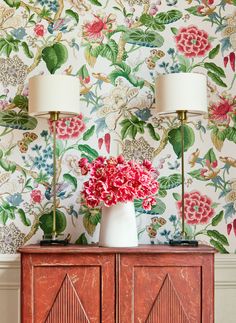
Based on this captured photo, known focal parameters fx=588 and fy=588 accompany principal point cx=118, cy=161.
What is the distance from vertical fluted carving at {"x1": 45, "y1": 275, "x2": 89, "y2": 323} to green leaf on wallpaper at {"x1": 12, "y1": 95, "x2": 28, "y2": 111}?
3.19 ft

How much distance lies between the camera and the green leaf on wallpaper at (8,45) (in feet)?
9.84

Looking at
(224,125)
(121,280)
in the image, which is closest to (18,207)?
(121,280)

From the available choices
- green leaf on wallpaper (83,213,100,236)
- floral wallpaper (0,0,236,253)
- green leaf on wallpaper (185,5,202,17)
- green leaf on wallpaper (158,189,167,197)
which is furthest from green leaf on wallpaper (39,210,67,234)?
green leaf on wallpaper (185,5,202,17)

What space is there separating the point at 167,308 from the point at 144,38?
1.35m

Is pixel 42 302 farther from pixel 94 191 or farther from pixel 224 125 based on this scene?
pixel 224 125

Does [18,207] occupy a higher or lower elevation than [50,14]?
lower

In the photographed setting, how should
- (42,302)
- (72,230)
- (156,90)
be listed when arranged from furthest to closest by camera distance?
1. (72,230)
2. (156,90)
3. (42,302)

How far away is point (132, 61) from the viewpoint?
299 cm

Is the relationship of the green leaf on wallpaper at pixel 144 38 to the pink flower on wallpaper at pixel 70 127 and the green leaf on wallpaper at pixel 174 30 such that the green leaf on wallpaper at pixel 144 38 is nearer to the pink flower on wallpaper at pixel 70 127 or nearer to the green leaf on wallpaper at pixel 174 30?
the green leaf on wallpaper at pixel 174 30

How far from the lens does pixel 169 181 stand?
9.70 ft

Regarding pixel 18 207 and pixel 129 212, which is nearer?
pixel 129 212

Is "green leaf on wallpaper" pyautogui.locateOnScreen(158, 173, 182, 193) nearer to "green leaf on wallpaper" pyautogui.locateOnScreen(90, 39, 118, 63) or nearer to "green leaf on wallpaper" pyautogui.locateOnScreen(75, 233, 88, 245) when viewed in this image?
"green leaf on wallpaper" pyautogui.locateOnScreen(75, 233, 88, 245)

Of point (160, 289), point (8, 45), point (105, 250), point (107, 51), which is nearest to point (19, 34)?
point (8, 45)

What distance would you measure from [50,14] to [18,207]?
3.28 ft
